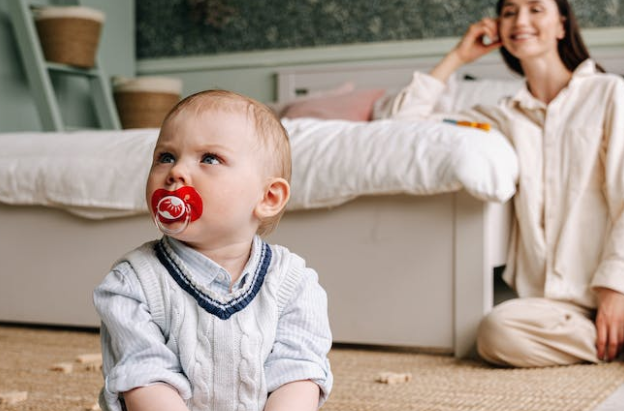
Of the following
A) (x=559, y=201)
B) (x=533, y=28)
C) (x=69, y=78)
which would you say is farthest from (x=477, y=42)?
(x=69, y=78)

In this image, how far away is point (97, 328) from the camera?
2.35 m

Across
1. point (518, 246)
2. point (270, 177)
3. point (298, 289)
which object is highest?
point (270, 177)

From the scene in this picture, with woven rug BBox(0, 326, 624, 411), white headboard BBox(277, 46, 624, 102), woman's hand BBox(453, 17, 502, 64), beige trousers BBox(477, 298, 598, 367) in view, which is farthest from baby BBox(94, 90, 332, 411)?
white headboard BBox(277, 46, 624, 102)

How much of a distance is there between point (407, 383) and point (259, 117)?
2.50 ft

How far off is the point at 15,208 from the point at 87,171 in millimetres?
269

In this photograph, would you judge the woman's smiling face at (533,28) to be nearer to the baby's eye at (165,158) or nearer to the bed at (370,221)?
the bed at (370,221)

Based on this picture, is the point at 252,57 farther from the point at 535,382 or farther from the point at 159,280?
the point at 159,280

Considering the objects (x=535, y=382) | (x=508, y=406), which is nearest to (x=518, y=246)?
(x=535, y=382)

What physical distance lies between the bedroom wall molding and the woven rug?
190 centimetres

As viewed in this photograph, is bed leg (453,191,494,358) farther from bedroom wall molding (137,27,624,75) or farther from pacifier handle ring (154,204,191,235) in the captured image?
bedroom wall molding (137,27,624,75)

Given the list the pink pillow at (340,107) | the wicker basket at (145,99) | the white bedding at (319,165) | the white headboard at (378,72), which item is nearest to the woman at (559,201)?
the white bedding at (319,165)

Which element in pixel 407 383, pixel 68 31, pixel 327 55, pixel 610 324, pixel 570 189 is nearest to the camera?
pixel 407 383

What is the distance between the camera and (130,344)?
34.9 inches

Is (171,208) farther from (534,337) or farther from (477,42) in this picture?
(477,42)
